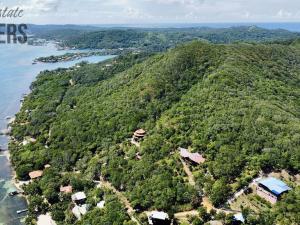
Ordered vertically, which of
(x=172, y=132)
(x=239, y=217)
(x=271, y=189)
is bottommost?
(x=239, y=217)

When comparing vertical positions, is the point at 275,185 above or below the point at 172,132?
below

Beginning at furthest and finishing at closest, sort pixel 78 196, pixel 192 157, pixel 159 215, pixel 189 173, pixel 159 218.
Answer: pixel 78 196 < pixel 192 157 < pixel 189 173 < pixel 159 215 < pixel 159 218

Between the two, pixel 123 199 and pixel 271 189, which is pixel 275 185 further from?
pixel 123 199

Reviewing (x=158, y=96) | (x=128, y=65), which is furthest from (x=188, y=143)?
→ (x=128, y=65)

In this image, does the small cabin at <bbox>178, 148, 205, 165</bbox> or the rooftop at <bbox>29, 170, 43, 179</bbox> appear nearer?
the small cabin at <bbox>178, 148, 205, 165</bbox>

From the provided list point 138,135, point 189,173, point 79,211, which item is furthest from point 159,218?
point 138,135

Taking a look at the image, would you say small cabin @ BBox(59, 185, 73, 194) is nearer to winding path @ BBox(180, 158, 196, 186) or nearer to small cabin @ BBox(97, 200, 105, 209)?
small cabin @ BBox(97, 200, 105, 209)

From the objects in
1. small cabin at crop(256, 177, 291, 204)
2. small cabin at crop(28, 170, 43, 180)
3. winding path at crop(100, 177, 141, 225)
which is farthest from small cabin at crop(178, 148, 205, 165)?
small cabin at crop(28, 170, 43, 180)
